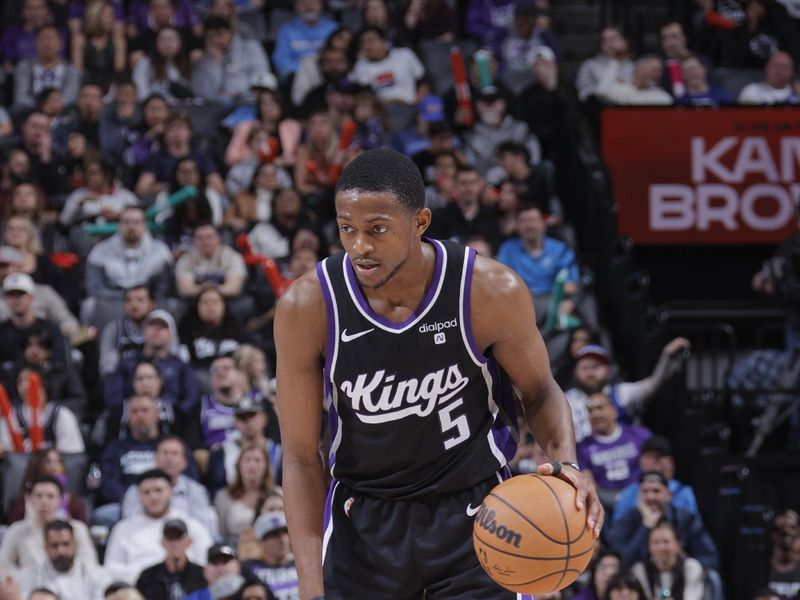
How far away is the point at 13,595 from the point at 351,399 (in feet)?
15.3

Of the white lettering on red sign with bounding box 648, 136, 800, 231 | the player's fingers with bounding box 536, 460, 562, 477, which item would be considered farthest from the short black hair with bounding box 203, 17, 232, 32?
the player's fingers with bounding box 536, 460, 562, 477

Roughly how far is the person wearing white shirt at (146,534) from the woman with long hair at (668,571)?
270 cm

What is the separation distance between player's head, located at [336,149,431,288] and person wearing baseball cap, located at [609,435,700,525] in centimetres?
579

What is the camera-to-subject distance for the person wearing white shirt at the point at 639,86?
13312 mm

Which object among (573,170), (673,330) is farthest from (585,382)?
(573,170)

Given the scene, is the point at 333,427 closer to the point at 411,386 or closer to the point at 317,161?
the point at 411,386

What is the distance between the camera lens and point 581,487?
14.0 feet

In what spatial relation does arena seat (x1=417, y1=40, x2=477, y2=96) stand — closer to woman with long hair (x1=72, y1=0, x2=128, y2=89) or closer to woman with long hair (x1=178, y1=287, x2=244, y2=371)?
woman with long hair (x1=72, y1=0, x2=128, y2=89)

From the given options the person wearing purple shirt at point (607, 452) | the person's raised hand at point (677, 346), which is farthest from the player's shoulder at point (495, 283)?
the person's raised hand at point (677, 346)

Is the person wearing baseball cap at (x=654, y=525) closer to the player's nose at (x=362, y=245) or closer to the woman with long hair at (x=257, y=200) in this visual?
the woman with long hair at (x=257, y=200)

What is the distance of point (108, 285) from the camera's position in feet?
38.2

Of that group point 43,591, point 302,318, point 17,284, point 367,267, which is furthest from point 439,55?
point 367,267

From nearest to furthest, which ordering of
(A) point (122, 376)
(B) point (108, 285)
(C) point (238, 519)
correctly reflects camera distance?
(C) point (238, 519), (A) point (122, 376), (B) point (108, 285)

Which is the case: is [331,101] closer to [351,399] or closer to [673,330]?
[673,330]
